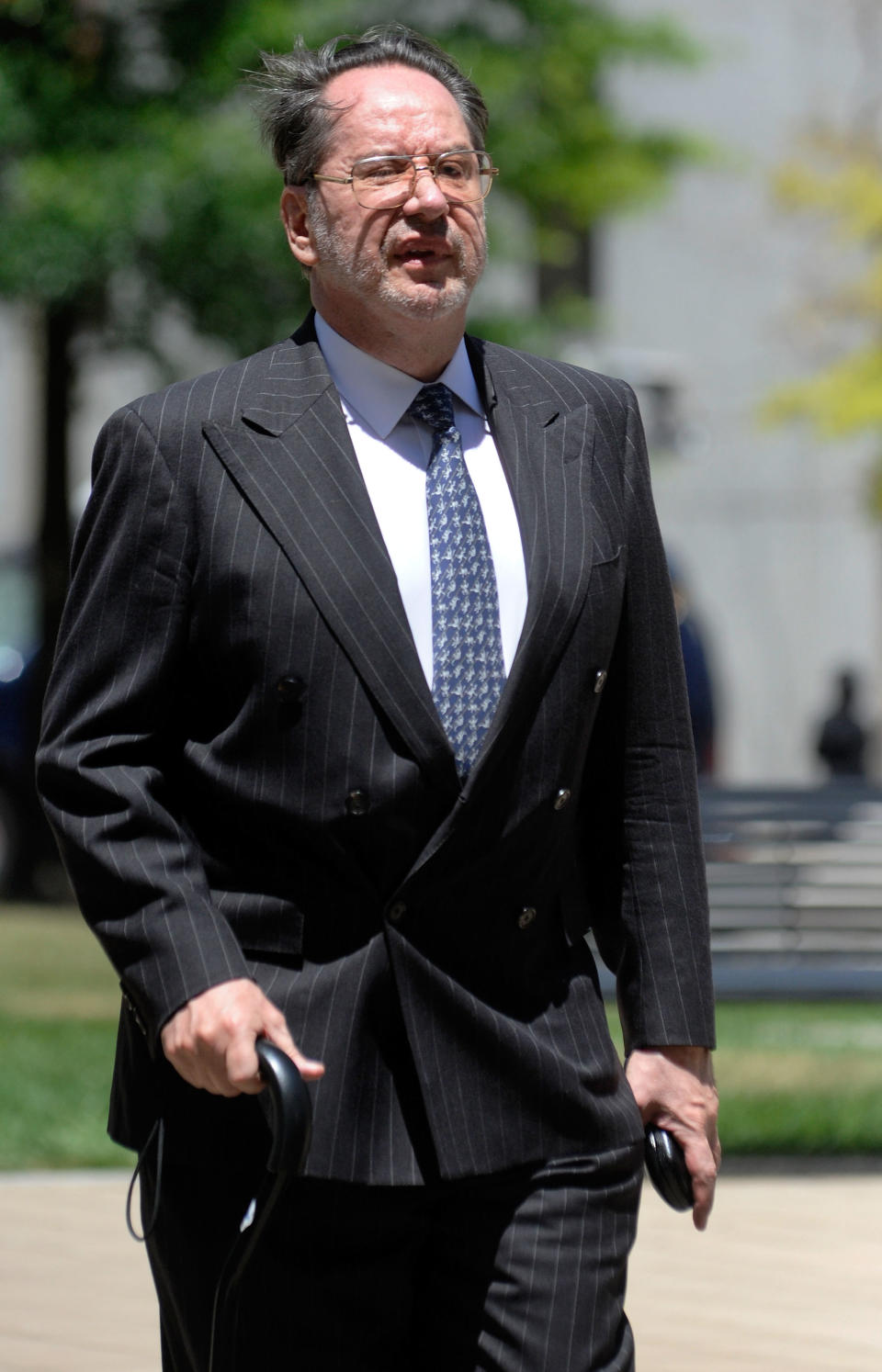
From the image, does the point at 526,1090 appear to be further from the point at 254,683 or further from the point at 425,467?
the point at 425,467

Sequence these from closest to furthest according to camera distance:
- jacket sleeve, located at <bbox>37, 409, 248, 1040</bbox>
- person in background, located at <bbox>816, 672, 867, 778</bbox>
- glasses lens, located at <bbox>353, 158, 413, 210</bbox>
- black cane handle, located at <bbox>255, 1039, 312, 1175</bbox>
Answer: black cane handle, located at <bbox>255, 1039, 312, 1175</bbox> < jacket sleeve, located at <bbox>37, 409, 248, 1040</bbox> < glasses lens, located at <bbox>353, 158, 413, 210</bbox> < person in background, located at <bbox>816, 672, 867, 778</bbox>

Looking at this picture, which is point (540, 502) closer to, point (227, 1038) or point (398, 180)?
point (398, 180)

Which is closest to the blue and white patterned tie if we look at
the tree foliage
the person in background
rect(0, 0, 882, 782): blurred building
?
the tree foliage

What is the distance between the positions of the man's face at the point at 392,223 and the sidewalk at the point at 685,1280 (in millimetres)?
2700

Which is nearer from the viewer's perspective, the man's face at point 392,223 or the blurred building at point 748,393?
the man's face at point 392,223

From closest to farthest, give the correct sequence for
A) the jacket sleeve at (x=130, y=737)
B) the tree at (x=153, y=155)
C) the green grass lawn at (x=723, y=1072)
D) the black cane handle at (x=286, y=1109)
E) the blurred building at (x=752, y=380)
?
the black cane handle at (x=286, y=1109) → the jacket sleeve at (x=130, y=737) → the green grass lawn at (x=723, y=1072) → the tree at (x=153, y=155) → the blurred building at (x=752, y=380)

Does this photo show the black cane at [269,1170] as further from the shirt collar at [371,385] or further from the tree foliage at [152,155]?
the tree foliage at [152,155]

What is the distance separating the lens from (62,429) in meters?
16.0

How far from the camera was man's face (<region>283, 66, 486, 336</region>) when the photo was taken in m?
3.01

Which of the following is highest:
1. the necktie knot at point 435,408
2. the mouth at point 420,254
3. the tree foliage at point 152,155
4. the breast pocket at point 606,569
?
the tree foliage at point 152,155

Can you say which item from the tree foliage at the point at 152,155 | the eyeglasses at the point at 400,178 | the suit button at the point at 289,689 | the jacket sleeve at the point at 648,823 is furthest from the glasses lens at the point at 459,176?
the tree foliage at the point at 152,155

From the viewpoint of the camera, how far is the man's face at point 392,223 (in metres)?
3.01

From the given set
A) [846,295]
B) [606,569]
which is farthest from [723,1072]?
[846,295]

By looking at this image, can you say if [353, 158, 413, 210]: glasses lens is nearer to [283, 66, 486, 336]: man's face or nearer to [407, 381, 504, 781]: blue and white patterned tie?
[283, 66, 486, 336]: man's face
